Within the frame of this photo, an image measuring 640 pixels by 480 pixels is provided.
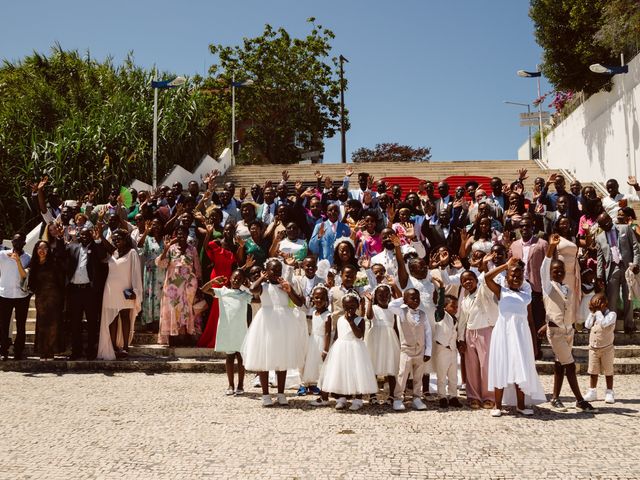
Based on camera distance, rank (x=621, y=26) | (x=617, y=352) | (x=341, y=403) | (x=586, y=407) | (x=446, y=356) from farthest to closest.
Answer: (x=621, y=26), (x=617, y=352), (x=446, y=356), (x=341, y=403), (x=586, y=407)

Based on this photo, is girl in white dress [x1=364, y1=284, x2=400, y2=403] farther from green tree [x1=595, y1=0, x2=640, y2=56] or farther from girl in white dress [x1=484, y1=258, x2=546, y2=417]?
green tree [x1=595, y1=0, x2=640, y2=56]

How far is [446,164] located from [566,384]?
15552mm

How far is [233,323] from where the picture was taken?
7.88 m

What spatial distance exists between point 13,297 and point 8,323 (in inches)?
16.5

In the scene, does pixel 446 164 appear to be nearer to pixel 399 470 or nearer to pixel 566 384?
pixel 566 384

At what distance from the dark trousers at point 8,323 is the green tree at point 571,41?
19.4 metres

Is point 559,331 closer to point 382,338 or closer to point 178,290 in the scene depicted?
point 382,338

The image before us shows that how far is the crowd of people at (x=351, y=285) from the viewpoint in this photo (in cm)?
720

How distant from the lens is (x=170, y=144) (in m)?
22.9

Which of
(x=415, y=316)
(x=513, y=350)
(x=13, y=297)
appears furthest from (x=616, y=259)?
(x=13, y=297)

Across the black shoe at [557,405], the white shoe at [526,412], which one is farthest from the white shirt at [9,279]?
the black shoe at [557,405]

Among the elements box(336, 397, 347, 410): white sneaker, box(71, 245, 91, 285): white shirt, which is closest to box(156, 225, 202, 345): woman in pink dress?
box(71, 245, 91, 285): white shirt

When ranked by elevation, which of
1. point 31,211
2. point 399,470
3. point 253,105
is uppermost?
point 253,105

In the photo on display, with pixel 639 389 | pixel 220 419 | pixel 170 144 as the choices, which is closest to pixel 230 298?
pixel 220 419
